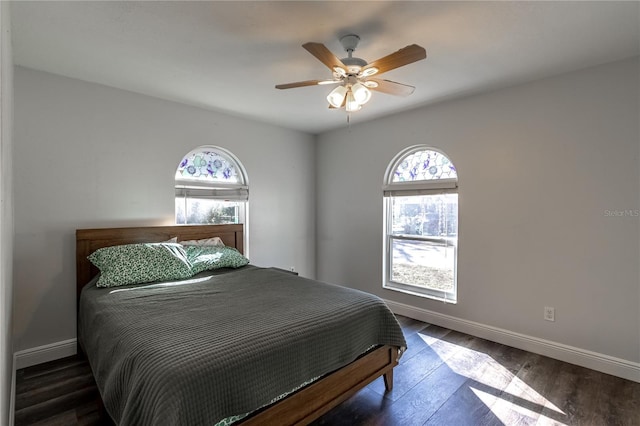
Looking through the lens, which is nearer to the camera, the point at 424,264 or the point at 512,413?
the point at 512,413

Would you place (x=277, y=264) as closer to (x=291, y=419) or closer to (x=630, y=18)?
(x=291, y=419)

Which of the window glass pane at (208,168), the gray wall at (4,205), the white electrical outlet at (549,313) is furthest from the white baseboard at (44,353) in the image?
the white electrical outlet at (549,313)

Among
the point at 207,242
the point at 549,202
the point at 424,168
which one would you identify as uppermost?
the point at 424,168

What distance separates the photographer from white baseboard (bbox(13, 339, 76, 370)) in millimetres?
2525

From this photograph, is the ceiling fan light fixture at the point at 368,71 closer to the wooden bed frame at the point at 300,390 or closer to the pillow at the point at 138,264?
the wooden bed frame at the point at 300,390

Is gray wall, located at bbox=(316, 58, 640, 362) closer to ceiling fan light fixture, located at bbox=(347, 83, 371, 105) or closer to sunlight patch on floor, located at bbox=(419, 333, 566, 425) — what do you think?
sunlight patch on floor, located at bbox=(419, 333, 566, 425)

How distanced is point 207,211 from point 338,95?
2288 millimetres

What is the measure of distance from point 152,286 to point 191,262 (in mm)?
496

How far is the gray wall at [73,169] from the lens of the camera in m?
2.54

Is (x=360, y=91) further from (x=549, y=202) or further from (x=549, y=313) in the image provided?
(x=549, y=313)

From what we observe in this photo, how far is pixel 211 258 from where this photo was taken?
119 inches

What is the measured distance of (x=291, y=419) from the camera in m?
1.64

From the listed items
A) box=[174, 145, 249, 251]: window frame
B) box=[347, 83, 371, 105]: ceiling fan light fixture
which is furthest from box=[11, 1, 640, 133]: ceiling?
box=[174, 145, 249, 251]: window frame

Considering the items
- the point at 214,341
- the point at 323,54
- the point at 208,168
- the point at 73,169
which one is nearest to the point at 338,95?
the point at 323,54
